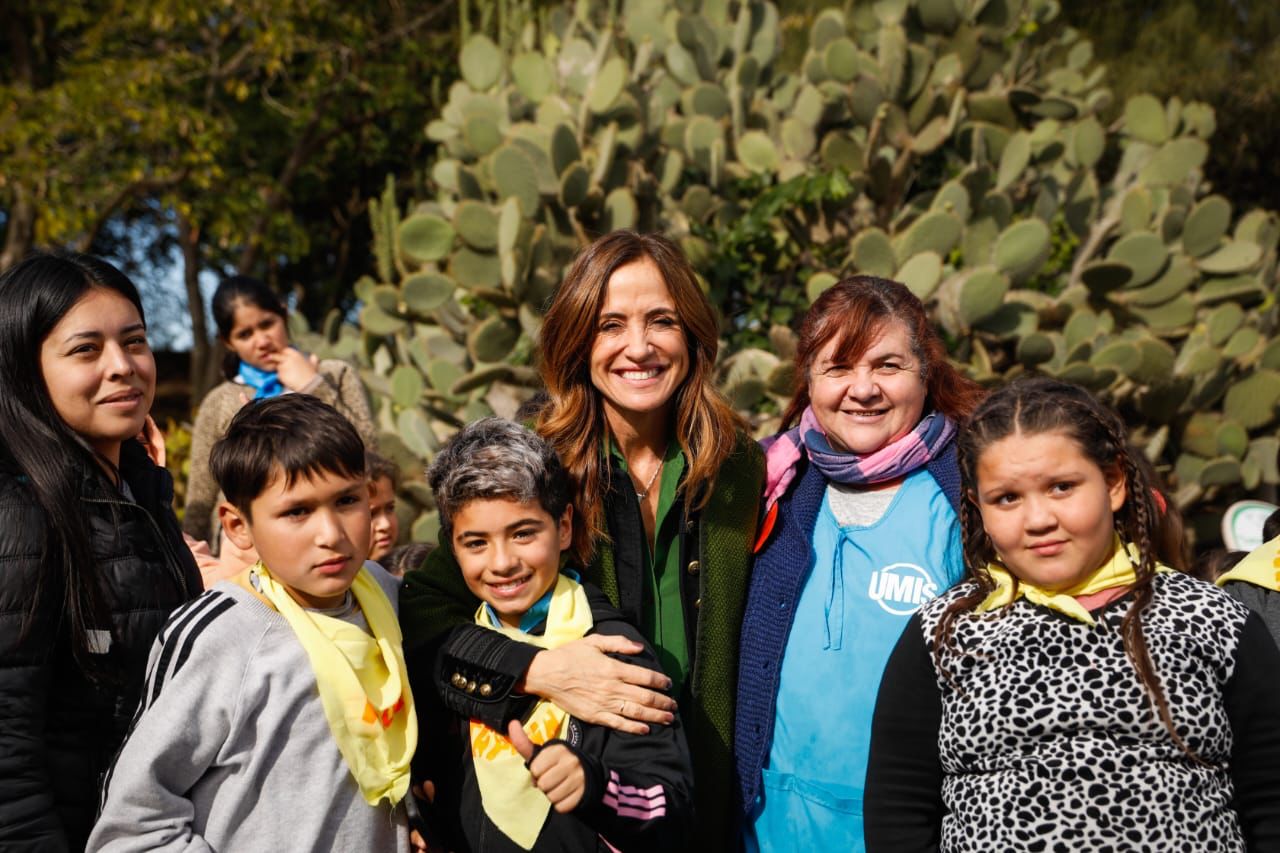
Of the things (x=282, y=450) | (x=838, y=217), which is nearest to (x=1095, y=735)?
(x=282, y=450)

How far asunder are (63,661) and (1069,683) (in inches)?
63.6

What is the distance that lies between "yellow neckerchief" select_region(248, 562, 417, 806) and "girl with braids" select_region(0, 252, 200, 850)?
0.23 meters

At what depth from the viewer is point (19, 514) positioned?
184 cm

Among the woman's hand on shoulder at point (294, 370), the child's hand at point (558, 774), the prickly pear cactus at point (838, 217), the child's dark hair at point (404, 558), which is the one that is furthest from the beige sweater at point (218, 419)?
the child's hand at point (558, 774)

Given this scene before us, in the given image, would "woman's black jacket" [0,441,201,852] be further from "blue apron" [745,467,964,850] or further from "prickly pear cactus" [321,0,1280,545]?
"prickly pear cactus" [321,0,1280,545]

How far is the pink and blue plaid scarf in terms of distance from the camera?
2.30 meters

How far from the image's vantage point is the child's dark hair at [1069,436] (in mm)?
1889

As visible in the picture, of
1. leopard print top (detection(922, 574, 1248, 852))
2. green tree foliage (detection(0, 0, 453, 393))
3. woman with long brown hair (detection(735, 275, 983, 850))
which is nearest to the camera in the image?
leopard print top (detection(922, 574, 1248, 852))

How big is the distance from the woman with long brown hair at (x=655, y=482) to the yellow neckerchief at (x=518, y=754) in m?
0.14

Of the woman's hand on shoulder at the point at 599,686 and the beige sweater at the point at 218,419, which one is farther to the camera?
the beige sweater at the point at 218,419

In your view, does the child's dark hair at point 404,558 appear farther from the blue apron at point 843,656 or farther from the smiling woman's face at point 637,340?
the blue apron at point 843,656

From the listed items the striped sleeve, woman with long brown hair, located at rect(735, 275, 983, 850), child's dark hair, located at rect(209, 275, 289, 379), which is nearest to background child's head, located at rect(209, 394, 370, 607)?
the striped sleeve

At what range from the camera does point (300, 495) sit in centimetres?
199

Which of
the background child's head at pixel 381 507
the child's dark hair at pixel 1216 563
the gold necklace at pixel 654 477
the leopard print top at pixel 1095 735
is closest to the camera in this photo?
the leopard print top at pixel 1095 735
